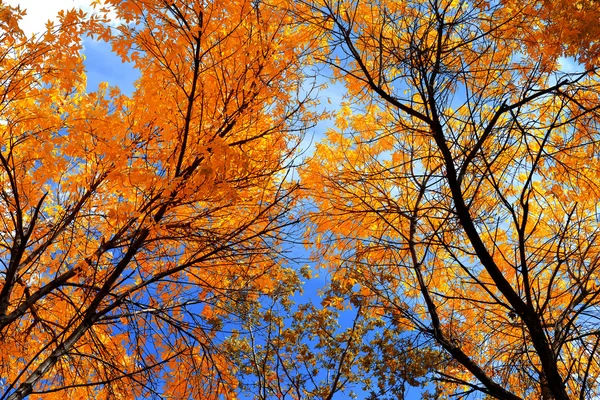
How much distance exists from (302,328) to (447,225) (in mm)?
4977

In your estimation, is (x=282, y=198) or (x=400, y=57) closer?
(x=400, y=57)

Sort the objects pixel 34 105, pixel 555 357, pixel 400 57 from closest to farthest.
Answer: pixel 555 357
pixel 400 57
pixel 34 105

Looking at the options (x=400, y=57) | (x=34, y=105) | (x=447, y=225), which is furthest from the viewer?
(x=34, y=105)

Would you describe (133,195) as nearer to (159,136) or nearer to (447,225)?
(159,136)

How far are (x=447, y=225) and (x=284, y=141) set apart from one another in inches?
87.7

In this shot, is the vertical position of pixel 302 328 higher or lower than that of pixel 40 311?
higher

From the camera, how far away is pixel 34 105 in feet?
19.8

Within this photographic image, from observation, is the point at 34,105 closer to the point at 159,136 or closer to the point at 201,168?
the point at 159,136

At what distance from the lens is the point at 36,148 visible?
5543 millimetres

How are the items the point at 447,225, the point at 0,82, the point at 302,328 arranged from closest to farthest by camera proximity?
1. the point at 447,225
2. the point at 0,82
3. the point at 302,328

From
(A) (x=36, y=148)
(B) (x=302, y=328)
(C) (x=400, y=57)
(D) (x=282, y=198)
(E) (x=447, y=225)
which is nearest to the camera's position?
(C) (x=400, y=57)

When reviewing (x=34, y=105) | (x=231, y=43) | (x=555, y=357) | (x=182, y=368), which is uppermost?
(x=34, y=105)

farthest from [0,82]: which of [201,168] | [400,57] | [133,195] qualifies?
[400,57]

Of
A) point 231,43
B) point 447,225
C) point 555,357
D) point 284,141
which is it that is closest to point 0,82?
point 231,43
